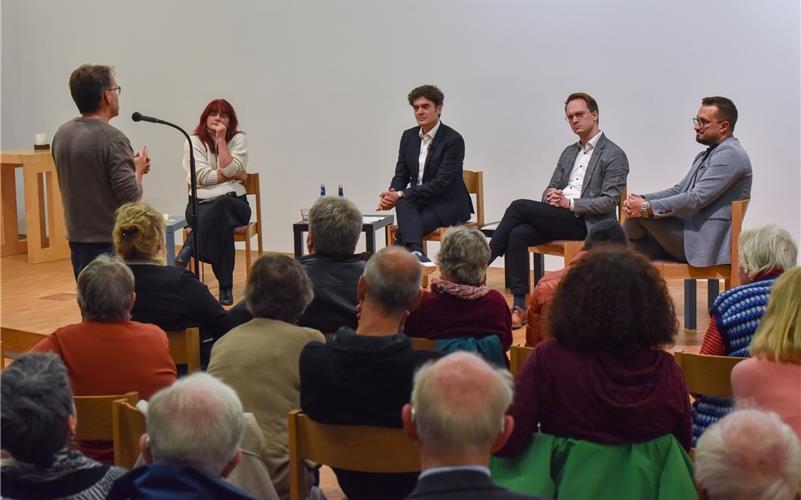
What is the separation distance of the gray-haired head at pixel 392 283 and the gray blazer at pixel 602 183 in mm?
3142

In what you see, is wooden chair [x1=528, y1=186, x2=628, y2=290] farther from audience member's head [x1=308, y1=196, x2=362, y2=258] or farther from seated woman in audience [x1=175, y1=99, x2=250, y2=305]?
audience member's head [x1=308, y1=196, x2=362, y2=258]

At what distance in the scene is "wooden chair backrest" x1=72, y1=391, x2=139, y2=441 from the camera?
2830 millimetres

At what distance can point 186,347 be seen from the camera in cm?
358

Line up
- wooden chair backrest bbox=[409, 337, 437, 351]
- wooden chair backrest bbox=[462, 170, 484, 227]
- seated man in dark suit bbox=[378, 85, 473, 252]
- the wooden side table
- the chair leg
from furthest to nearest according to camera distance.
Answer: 1. the wooden side table
2. wooden chair backrest bbox=[462, 170, 484, 227]
3. seated man in dark suit bbox=[378, 85, 473, 252]
4. the chair leg
5. wooden chair backrest bbox=[409, 337, 437, 351]

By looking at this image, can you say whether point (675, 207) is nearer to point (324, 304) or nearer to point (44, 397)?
point (324, 304)

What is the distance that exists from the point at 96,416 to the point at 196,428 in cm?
90

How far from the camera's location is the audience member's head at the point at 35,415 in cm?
217

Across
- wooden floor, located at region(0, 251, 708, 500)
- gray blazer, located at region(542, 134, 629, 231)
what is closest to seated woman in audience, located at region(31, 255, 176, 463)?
wooden floor, located at region(0, 251, 708, 500)

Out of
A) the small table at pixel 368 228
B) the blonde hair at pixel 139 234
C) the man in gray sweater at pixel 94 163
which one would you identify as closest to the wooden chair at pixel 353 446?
the blonde hair at pixel 139 234

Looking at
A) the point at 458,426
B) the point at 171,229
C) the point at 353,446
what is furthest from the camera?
the point at 171,229

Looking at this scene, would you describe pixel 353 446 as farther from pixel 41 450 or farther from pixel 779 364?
pixel 779 364

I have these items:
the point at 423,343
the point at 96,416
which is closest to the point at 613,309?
the point at 423,343

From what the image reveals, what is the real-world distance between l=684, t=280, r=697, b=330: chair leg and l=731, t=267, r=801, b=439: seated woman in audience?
3200 mm

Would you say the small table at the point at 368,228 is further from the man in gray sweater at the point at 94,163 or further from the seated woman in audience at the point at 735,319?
the seated woman in audience at the point at 735,319
